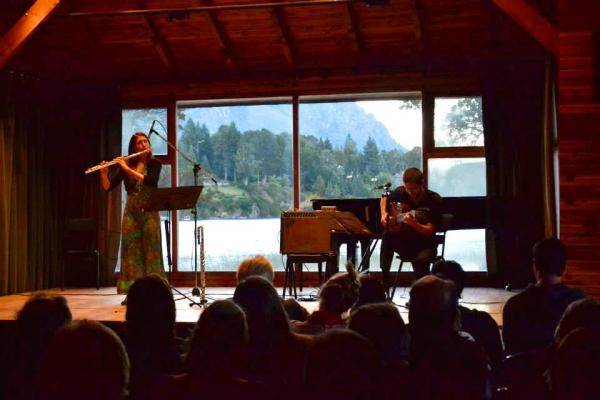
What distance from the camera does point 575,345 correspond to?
2.23 m

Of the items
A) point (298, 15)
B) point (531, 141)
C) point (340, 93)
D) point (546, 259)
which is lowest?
point (546, 259)

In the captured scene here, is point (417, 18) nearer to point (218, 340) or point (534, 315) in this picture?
point (534, 315)

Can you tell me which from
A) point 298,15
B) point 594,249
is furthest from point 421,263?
point 298,15

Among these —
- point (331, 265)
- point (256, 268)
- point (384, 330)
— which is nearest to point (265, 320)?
point (384, 330)

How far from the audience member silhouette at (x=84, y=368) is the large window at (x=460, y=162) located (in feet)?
21.5

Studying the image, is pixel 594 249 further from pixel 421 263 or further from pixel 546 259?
pixel 546 259

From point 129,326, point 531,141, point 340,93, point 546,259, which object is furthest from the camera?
point 340,93

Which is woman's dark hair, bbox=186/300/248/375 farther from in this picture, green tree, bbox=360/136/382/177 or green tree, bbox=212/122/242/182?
green tree, bbox=212/122/242/182

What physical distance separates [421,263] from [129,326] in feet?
12.9

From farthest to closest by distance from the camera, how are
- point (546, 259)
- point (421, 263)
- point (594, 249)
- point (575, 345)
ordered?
point (421, 263) < point (594, 249) < point (546, 259) < point (575, 345)

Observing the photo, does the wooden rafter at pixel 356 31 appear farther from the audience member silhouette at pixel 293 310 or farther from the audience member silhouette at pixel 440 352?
the audience member silhouette at pixel 440 352

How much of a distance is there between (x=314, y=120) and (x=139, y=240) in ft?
10.5

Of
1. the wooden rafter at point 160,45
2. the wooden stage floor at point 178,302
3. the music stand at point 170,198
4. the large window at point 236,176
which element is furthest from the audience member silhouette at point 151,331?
the wooden rafter at point 160,45

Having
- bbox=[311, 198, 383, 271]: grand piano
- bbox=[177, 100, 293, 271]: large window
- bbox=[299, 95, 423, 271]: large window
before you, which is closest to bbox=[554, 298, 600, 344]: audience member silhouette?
bbox=[311, 198, 383, 271]: grand piano
